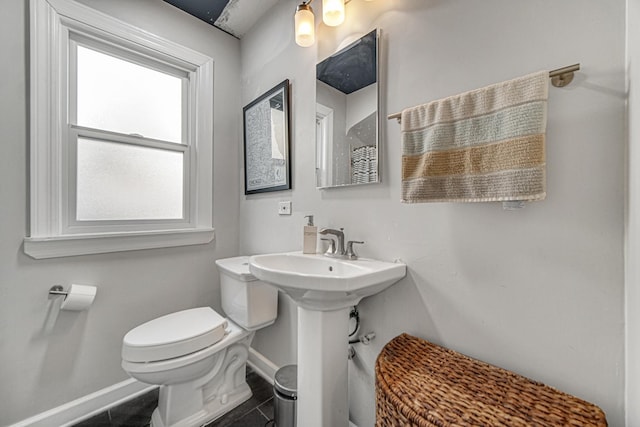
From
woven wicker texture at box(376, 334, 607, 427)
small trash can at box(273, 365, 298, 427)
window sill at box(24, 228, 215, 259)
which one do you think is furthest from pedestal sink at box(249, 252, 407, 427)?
window sill at box(24, 228, 215, 259)

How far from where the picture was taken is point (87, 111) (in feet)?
4.81

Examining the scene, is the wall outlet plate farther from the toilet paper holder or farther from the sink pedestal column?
the toilet paper holder

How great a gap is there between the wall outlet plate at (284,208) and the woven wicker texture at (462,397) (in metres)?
0.97

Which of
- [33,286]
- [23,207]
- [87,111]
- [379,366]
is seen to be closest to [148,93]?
[87,111]

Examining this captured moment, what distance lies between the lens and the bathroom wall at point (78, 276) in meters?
1.21

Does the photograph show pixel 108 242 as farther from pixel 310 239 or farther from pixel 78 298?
pixel 310 239

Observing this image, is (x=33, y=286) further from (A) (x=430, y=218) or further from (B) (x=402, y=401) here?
(A) (x=430, y=218)

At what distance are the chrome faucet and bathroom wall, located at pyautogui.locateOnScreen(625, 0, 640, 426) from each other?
2.59 feet

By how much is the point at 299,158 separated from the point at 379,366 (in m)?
1.13

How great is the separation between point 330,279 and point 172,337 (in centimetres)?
87

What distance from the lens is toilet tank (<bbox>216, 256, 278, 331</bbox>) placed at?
57.3 inches

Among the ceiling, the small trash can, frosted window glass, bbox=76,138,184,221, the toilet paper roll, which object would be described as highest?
the ceiling

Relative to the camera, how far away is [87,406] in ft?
4.58

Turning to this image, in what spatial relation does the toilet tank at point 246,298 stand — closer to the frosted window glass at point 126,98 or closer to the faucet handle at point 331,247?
the faucet handle at point 331,247
